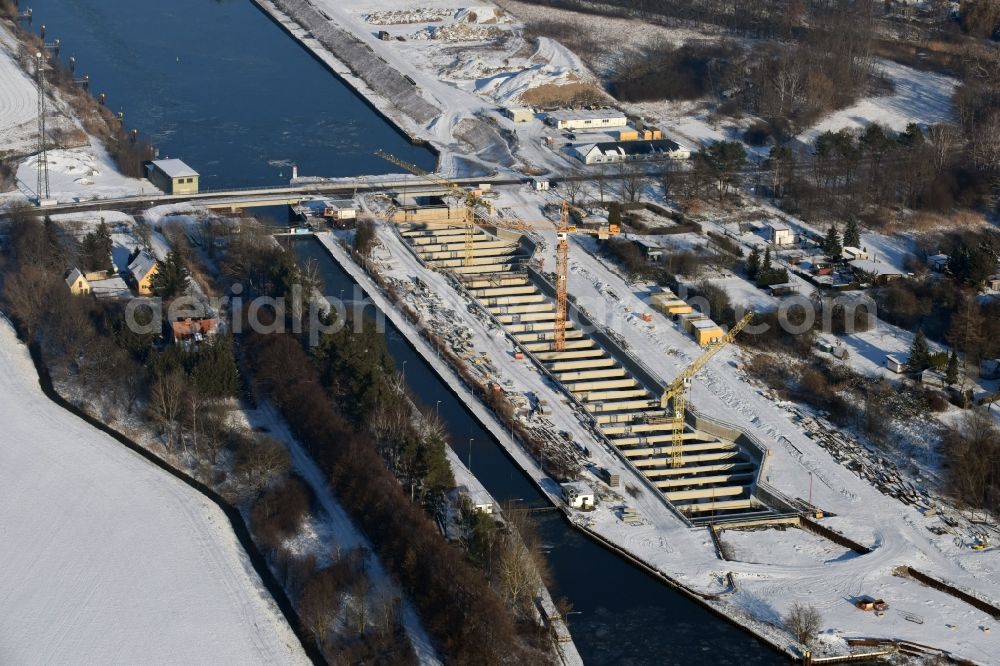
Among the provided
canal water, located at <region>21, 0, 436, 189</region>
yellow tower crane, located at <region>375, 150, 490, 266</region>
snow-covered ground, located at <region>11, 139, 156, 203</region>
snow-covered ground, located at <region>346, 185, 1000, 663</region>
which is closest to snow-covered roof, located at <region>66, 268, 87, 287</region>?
snow-covered ground, located at <region>11, 139, 156, 203</region>

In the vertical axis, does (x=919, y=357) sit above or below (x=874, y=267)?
above

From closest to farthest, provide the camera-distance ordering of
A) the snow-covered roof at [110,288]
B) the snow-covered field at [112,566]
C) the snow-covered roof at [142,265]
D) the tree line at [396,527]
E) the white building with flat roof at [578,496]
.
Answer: the tree line at [396,527]
the snow-covered field at [112,566]
the white building with flat roof at [578,496]
the snow-covered roof at [110,288]
the snow-covered roof at [142,265]

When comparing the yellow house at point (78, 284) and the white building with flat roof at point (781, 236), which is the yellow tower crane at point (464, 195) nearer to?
the white building with flat roof at point (781, 236)

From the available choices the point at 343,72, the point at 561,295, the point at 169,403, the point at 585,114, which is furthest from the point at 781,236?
the point at 343,72

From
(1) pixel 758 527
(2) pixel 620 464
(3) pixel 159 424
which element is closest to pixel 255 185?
(3) pixel 159 424

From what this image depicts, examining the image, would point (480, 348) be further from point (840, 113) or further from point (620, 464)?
point (840, 113)

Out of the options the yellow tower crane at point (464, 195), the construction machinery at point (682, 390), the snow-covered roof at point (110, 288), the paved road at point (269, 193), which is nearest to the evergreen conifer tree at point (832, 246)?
the construction machinery at point (682, 390)

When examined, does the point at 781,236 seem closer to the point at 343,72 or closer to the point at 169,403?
the point at 169,403

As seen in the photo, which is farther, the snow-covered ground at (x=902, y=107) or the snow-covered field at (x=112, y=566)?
the snow-covered ground at (x=902, y=107)
